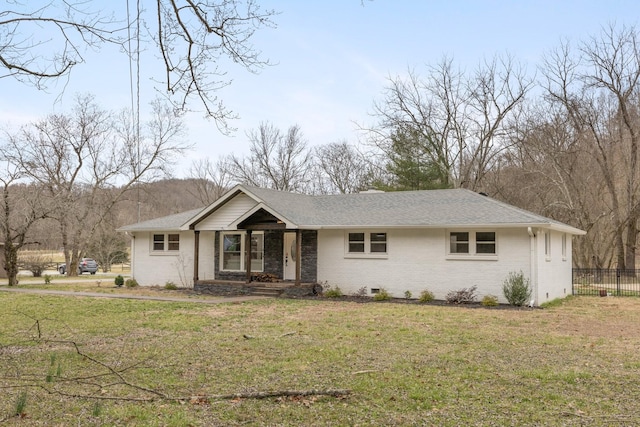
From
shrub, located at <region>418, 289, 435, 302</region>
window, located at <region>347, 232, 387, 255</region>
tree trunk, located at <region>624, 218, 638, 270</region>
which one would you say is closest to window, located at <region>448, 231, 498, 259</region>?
shrub, located at <region>418, 289, 435, 302</region>

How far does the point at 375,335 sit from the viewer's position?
11094mm

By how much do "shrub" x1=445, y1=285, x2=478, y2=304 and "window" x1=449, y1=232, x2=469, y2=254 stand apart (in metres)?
1.31

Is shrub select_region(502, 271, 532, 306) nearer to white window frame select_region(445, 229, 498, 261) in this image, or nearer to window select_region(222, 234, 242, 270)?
white window frame select_region(445, 229, 498, 261)

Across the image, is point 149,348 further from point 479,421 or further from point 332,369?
point 479,421

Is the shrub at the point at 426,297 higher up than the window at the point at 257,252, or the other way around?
the window at the point at 257,252

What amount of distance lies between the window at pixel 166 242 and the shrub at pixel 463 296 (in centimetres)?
1236

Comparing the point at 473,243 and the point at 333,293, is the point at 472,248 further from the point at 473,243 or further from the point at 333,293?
the point at 333,293

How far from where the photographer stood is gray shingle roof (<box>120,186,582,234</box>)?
1812 cm

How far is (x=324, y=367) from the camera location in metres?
8.00

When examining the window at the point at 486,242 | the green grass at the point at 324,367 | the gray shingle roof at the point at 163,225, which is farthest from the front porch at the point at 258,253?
the green grass at the point at 324,367

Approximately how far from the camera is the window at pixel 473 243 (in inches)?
715

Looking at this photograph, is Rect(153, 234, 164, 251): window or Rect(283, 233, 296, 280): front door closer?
Rect(283, 233, 296, 280): front door

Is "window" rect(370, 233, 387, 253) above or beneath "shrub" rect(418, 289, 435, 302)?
above

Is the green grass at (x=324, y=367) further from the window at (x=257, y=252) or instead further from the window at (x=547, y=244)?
the window at (x=257, y=252)
